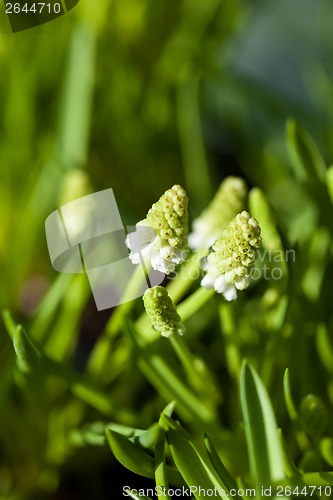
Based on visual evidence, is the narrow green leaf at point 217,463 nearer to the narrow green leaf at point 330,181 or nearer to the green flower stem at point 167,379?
the green flower stem at point 167,379

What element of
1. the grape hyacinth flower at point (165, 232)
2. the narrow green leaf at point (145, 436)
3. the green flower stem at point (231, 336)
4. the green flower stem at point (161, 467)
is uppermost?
the grape hyacinth flower at point (165, 232)

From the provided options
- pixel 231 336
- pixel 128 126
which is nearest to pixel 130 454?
pixel 231 336

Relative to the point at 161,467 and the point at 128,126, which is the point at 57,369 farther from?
the point at 128,126

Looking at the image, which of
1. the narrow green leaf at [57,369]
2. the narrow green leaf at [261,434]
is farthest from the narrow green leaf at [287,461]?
the narrow green leaf at [57,369]

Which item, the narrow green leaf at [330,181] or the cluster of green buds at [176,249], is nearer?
the cluster of green buds at [176,249]

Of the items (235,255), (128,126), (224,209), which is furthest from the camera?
(128,126)
